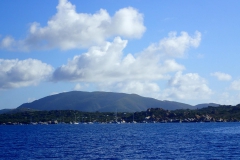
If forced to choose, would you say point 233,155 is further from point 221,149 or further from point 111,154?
point 111,154

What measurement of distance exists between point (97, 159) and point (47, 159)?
944cm

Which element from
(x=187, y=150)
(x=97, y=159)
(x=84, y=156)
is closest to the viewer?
(x=97, y=159)

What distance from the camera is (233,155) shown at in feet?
230

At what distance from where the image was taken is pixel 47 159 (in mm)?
67125

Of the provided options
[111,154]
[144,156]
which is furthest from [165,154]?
[111,154]

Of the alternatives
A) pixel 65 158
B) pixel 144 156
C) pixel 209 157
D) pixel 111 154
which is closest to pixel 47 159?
pixel 65 158

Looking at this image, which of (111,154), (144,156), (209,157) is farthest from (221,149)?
(111,154)

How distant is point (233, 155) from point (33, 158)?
127 ft

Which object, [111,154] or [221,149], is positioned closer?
→ [111,154]

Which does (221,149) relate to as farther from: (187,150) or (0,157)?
(0,157)

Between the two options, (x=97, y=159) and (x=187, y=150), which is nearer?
(x=97, y=159)

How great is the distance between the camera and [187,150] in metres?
78.1

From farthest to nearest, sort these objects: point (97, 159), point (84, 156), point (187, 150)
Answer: point (187, 150) < point (84, 156) < point (97, 159)

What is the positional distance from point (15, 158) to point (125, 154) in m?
21.8
